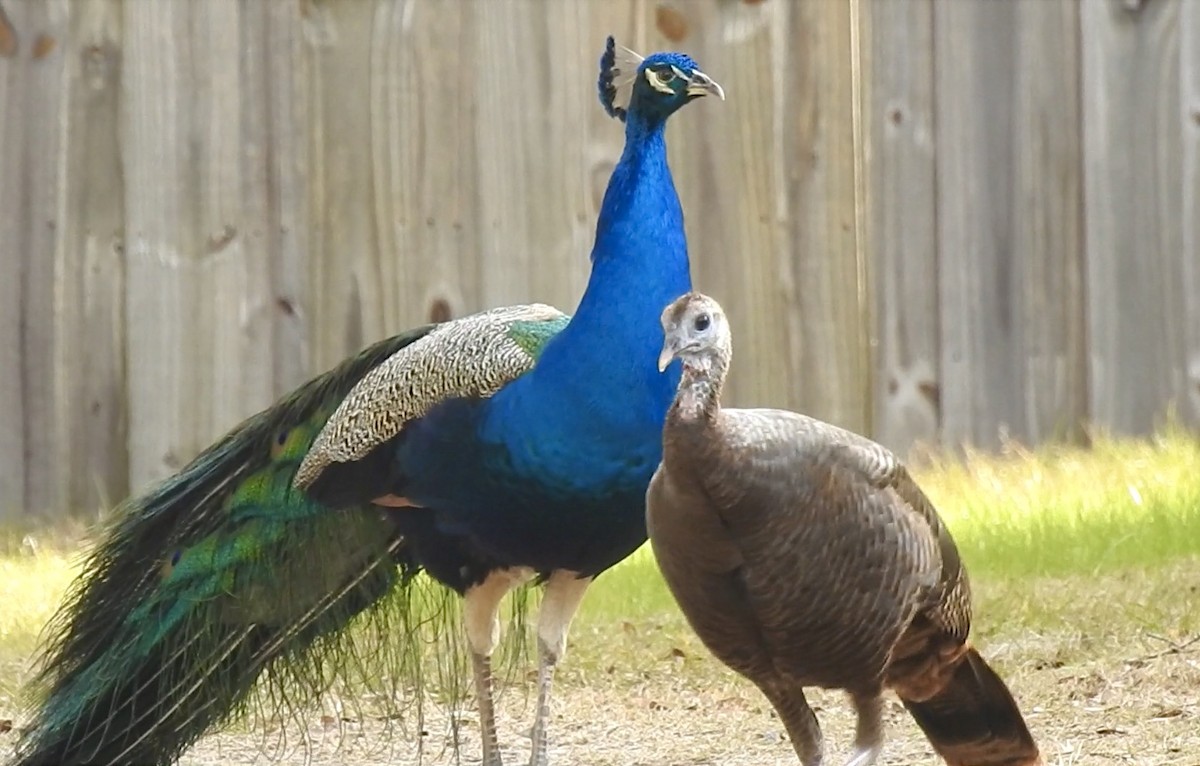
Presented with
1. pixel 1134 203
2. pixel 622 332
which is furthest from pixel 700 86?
pixel 1134 203

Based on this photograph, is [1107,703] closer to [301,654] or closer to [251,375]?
[301,654]

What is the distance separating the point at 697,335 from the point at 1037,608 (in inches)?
93.8

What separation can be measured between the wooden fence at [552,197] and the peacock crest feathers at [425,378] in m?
1.86

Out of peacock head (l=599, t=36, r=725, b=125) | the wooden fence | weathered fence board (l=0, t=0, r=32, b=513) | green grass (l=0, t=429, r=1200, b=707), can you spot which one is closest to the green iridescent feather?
peacock head (l=599, t=36, r=725, b=125)

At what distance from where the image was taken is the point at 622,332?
493cm

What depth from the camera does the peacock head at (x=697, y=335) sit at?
4285mm

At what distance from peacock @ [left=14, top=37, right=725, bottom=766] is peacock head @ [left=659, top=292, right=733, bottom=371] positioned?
58 cm

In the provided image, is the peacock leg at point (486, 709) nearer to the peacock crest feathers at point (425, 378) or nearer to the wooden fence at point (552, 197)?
the peacock crest feathers at point (425, 378)

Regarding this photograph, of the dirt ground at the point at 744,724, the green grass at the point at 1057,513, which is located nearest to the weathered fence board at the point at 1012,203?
the green grass at the point at 1057,513

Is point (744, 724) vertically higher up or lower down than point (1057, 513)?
lower down

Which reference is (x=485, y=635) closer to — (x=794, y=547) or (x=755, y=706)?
(x=755, y=706)

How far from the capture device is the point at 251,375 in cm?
716

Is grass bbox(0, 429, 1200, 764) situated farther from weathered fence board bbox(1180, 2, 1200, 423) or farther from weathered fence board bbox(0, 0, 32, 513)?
weathered fence board bbox(0, 0, 32, 513)

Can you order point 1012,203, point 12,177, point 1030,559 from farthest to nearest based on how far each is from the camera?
point 1012,203, point 12,177, point 1030,559
